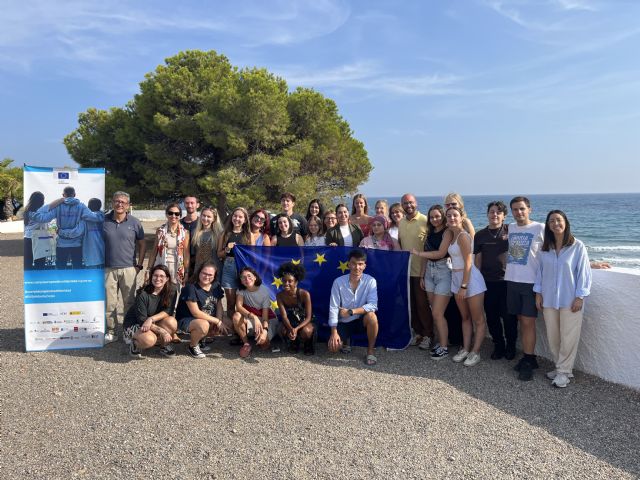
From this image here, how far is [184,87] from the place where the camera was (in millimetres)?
16938

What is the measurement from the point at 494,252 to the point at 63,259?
16.4 ft

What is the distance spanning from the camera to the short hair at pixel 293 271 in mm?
5434

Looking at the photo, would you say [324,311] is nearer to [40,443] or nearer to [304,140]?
[40,443]

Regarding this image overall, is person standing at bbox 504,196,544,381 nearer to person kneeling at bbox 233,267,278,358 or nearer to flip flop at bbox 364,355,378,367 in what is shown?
flip flop at bbox 364,355,378,367

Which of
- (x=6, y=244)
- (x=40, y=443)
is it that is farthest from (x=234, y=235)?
(x=6, y=244)

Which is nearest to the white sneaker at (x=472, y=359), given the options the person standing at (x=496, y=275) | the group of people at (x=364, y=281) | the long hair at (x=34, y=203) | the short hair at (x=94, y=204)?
the group of people at (x=364, y=281)

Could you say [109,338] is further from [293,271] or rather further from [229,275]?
[293,271]

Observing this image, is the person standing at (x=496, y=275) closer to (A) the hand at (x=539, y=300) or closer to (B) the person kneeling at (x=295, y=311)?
(A) the hand at (x=539, y=300)

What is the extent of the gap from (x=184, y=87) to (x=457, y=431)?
53.2ft

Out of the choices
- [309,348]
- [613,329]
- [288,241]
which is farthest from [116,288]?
[613,329]

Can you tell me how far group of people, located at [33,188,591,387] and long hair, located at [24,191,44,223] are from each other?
161mm

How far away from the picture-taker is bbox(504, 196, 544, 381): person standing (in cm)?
470

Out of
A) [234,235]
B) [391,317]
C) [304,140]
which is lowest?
[391,317]

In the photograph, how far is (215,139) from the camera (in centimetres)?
1575
